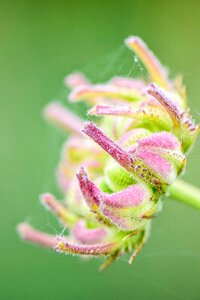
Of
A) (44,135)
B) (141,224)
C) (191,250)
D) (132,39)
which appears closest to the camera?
(141,224)

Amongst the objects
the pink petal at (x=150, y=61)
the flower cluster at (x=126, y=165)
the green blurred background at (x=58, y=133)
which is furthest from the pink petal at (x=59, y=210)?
the green blurred background at (x=58, y=133)

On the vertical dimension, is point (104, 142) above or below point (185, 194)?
below

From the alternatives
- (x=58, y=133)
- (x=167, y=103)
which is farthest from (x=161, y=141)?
(x=58, y=133)

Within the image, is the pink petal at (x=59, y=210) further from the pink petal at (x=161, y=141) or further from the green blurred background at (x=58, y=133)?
the green blurred background at (x=58, y=133)

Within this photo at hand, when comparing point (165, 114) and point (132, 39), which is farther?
point (132, 39)

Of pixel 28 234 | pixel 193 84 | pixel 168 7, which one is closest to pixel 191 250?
pixel 193 84

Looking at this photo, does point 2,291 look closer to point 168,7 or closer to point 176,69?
point 176,69

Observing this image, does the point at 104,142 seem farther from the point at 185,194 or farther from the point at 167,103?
the point at 185,194
